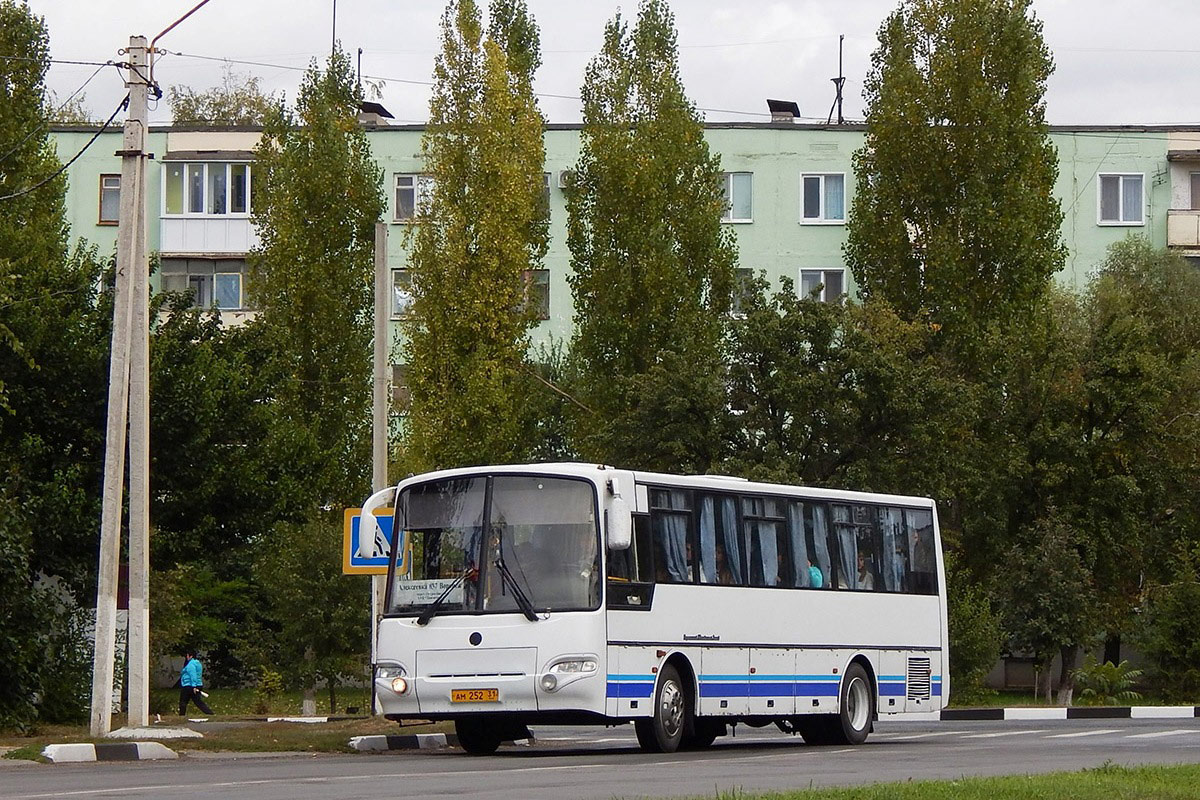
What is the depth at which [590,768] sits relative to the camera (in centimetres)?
1734

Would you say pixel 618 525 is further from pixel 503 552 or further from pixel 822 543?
pixel 822 543

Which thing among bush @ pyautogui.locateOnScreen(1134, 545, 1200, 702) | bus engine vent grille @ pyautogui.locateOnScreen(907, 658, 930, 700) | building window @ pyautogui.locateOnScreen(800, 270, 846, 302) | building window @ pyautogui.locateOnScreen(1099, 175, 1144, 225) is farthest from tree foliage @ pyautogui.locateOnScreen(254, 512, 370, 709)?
building window @ pyautogui.locateOnScreen(1099, 175, 1144, 225)

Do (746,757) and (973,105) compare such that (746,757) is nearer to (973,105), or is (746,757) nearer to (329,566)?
(329,566)

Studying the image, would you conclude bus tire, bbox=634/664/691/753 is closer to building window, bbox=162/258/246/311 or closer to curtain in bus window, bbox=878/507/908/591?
curtain in bus window, bbox=878/507/908/591

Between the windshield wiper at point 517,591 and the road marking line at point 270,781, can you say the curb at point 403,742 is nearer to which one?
the windshield wiper at point 517,591

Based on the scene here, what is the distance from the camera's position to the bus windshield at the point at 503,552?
65.7 ft

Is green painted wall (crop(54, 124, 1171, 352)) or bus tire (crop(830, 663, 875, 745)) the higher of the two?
green painted wall (crop(54, 124, 1171, 352))

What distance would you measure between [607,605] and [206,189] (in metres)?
45.8

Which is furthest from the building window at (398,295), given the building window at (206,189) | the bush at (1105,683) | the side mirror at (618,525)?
the side mirror at (618,525)

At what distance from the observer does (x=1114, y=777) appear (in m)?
14.8

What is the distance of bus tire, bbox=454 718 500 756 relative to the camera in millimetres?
21375

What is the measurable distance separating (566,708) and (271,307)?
124 feet

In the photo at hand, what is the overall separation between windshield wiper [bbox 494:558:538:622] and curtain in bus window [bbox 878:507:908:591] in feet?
22.7

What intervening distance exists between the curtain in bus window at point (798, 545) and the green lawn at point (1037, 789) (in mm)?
8267
